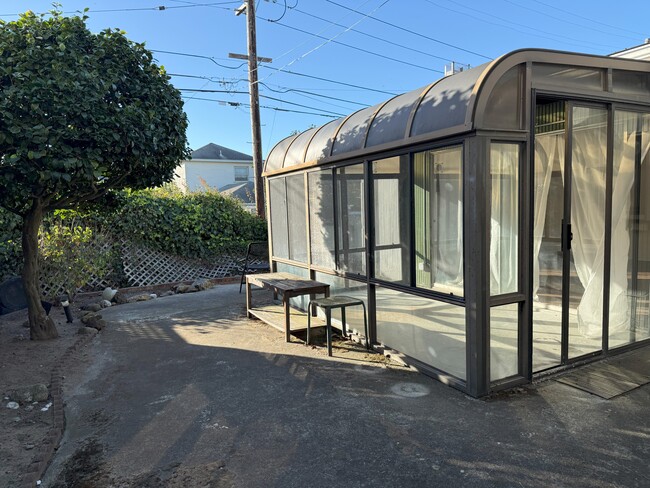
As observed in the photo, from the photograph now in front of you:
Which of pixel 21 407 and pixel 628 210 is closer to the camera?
pixel 21 407

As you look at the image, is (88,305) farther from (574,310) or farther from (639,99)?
(639,99)

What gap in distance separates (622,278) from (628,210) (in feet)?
2.15

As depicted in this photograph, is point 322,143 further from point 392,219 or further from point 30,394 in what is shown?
point 30,394

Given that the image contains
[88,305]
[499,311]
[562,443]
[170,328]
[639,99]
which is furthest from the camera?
[88,305]

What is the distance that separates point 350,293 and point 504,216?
216 cm

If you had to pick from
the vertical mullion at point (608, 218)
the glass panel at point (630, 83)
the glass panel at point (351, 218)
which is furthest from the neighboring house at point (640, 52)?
the glass panel at point (351, 218)

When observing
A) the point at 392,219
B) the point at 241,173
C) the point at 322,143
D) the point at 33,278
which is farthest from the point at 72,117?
the point at 241,173

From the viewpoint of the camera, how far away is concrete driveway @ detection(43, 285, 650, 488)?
2.50 meters

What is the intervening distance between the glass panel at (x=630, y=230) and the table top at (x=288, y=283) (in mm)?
2932

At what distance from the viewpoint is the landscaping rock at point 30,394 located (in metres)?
3.64

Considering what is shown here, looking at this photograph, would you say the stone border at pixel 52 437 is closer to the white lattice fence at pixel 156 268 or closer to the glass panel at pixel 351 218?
the glass panel at pixel 351 218

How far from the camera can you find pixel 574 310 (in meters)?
4.09

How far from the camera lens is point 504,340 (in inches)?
139

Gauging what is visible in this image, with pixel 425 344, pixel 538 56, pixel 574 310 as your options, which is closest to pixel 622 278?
pixel 574 310
